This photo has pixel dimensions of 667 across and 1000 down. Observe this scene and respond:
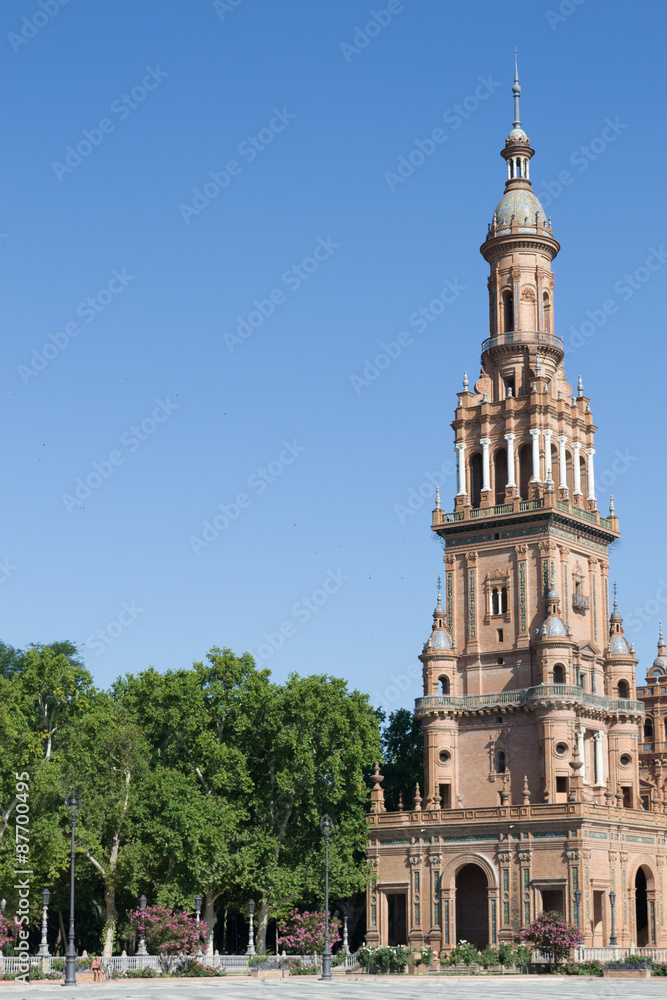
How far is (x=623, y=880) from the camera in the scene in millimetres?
82500

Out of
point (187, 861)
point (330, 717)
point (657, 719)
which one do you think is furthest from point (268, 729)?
point (657, 719)

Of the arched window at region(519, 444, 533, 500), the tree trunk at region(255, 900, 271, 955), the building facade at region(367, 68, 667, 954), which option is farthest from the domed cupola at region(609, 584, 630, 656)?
the tree trunk at region(255, 900, 271, 955)

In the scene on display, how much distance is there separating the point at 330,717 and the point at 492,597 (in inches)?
550

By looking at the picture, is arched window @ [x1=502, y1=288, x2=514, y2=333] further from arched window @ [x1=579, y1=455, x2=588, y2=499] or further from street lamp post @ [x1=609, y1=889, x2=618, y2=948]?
street lamp post @ [x1=609, y1=889, x2=618, y2=948]

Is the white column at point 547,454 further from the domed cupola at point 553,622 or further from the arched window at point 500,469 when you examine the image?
the domed cupola at point 553,622

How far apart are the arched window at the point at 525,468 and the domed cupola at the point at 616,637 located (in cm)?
880

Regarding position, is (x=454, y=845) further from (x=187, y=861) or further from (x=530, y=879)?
(x=187, y=861)

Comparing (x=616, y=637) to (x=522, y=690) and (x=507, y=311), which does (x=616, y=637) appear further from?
(x=507, y=311)

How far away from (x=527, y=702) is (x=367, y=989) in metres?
33.7

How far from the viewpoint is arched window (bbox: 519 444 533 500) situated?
308 ft

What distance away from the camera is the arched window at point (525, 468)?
93938 mm

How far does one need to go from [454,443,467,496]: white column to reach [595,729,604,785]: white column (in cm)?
1666

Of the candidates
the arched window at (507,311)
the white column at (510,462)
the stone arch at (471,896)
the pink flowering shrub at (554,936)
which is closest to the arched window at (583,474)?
the white column at (510,462)

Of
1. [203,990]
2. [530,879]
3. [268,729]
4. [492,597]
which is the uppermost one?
[492,597]
